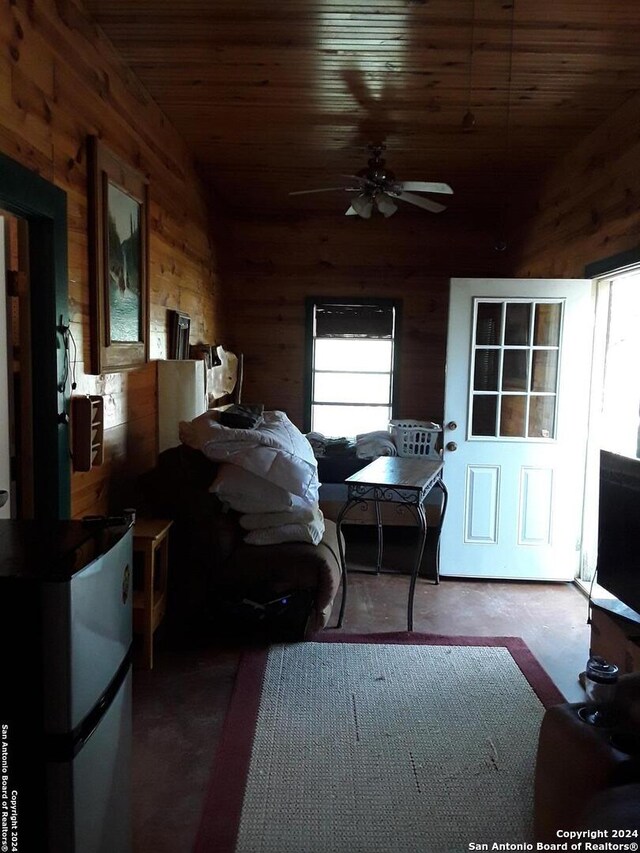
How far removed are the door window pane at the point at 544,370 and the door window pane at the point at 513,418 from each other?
119mm

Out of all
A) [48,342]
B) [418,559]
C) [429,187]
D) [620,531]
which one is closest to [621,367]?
[429,187]

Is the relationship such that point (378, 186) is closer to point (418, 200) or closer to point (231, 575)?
point (418, 200)

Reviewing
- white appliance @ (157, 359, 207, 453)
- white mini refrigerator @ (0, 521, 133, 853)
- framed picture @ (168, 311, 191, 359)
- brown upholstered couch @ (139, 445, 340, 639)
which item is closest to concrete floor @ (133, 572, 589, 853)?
brown upholstered couch @ (139, 445, 340, 639)

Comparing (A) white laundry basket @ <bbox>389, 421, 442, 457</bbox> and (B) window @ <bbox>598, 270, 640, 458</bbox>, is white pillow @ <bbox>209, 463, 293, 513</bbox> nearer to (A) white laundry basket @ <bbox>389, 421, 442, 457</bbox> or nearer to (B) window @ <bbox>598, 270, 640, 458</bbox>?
(A) white laundry basket @ <bbox>389, 421, 442, 457</bbox>

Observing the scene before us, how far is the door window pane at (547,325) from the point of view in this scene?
3.96m

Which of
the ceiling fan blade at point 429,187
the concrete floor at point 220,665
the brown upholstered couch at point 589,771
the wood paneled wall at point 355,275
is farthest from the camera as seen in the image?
the wood paneled wall at point 355,275

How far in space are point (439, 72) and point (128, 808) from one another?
10.7 ft

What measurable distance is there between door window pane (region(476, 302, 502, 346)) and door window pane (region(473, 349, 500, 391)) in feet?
0.23

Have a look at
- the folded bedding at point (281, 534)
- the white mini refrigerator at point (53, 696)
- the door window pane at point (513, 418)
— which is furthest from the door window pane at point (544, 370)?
the white mini refrigerator at point (53, 696)

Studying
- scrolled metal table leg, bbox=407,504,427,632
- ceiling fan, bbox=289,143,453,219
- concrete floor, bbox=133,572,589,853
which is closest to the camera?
concrete floor, bbox=133,572,589,853

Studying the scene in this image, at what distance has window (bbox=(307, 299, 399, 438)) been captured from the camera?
5.90 metres

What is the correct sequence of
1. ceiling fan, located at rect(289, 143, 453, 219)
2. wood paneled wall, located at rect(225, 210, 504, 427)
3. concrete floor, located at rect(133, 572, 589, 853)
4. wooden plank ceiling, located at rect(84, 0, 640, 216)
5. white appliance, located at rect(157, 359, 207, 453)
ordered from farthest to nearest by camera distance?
wood paneled wall, located at rect(225, 210, 504, 427), ceiling fan, located at rect(289, 143, 453, 219), white appliance, located at rect(157, 359, 207, 453), wooden plank ceiling, located at rect(84, 0, 640, 216), concrete floor, located at rect(133, 572, 589, 853)

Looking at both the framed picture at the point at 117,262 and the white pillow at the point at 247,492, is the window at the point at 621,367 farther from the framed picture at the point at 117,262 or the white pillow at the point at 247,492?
the framed picture at the point at 117,262

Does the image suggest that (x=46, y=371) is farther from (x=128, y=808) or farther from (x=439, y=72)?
(x=439, y=72)
